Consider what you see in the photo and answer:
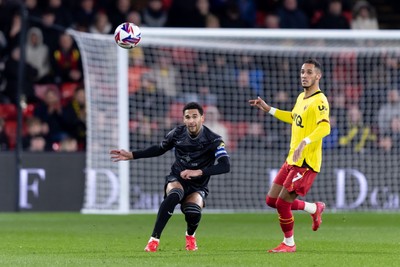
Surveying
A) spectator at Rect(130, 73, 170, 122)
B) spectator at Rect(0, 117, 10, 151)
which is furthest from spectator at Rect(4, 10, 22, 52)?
spectator at Rect(130, 73, 170, 122)

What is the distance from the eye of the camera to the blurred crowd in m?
19.8

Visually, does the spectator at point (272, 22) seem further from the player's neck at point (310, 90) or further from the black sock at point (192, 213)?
the black sock at point (192, 213)

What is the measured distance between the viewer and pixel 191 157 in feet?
37.8

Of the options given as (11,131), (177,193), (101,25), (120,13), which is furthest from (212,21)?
(177,193)

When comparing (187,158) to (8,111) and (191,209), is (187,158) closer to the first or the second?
(191,209)

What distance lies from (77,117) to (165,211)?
918 centimetres

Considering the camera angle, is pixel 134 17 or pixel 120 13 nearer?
pixel 134 17

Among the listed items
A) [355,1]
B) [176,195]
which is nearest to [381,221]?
[176,195]

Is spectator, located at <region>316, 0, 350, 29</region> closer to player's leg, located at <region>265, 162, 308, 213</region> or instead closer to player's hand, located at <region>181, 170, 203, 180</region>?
player's leg, located at <region>265, 162, 308, 213</region>

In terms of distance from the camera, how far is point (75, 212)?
62.3 ft

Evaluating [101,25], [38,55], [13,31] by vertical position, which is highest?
[101,25]

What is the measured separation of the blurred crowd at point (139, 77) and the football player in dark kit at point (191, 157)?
305 inches

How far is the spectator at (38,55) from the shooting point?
814 inches

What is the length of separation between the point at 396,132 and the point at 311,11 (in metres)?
3.86
